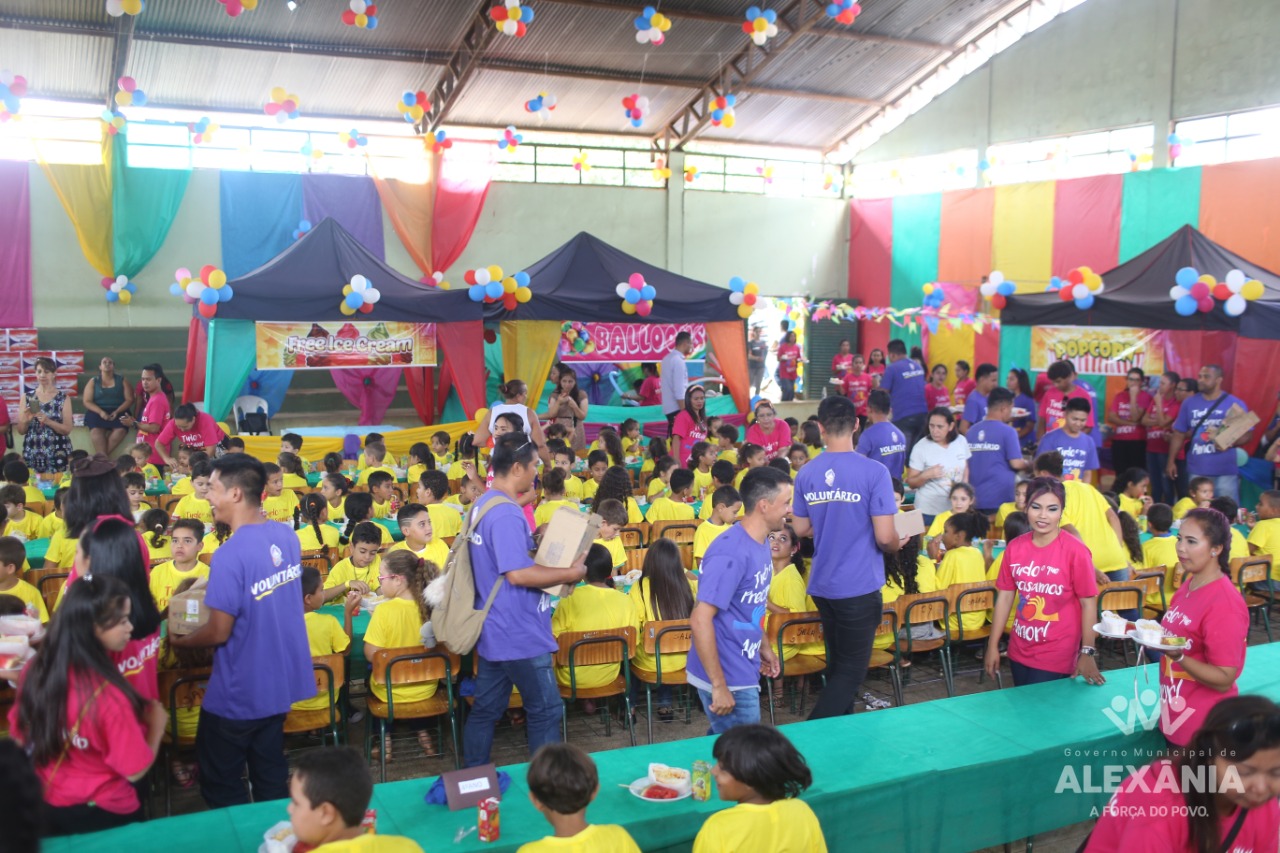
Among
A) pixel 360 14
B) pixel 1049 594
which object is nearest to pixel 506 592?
pixel 1049 594

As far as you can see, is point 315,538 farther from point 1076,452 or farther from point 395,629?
point 1076,452

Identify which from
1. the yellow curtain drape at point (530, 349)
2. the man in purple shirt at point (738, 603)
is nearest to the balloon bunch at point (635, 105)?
the yellow curtain drape at point (530, 349)

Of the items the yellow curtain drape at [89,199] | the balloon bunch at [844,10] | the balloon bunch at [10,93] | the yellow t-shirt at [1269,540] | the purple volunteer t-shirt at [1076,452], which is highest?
the balloon bunch at [844,10]

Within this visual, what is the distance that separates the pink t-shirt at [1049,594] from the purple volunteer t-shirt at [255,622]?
2849 millimetres

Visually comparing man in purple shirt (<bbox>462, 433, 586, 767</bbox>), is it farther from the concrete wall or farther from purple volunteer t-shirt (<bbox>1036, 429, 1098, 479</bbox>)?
the concrete wall

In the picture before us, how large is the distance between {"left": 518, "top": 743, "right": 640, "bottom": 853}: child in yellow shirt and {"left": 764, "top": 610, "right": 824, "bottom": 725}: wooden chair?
92.5 inches

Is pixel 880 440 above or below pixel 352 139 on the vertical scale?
below

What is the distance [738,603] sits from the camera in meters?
3.59

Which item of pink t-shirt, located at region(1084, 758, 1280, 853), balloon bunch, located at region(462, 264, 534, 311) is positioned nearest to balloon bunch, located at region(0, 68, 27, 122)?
balloon bunch, located at region(462, 264, 534, 311)

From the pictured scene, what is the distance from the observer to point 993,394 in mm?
7621

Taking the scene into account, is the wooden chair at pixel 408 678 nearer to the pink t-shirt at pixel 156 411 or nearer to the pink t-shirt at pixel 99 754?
the pink t-shirt at pixel 99 754

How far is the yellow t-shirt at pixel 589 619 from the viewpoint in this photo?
16.1ft

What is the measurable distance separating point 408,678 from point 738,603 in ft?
5.80

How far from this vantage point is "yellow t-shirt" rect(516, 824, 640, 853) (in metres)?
2.50
